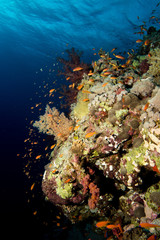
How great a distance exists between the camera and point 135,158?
4.50 metres

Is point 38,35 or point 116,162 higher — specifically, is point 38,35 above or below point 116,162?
above

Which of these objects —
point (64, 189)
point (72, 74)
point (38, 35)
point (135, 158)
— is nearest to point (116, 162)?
point (135, 158)

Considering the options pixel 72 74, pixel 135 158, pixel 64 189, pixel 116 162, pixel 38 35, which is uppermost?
pixel 38 35

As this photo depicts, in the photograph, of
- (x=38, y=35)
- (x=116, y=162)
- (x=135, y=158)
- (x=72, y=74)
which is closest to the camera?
(x=135, y=158)

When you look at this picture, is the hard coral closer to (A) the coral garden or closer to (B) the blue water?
(B) the blue water

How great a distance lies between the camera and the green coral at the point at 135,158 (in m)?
4.34

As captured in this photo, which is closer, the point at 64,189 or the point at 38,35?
the point at 64,189

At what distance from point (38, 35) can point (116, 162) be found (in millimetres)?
33048

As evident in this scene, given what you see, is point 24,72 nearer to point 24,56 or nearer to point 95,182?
point 24,56

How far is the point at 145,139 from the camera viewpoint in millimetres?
4160

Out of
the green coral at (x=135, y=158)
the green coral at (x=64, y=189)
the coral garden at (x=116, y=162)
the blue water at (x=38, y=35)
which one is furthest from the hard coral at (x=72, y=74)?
→ the green coral at (x=135, y=158)

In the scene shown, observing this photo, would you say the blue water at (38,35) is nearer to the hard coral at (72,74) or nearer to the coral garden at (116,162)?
the hard coral at (72,74)

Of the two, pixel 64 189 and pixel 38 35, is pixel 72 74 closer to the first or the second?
pixel 64 189

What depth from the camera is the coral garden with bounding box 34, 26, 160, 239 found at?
14.0ft
